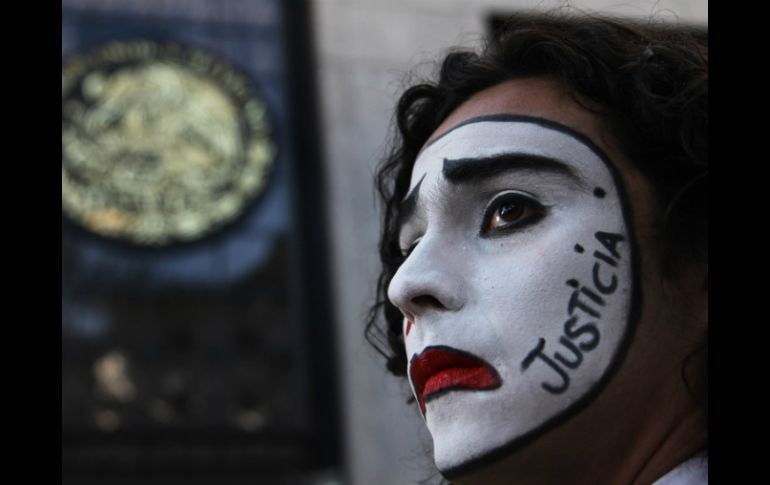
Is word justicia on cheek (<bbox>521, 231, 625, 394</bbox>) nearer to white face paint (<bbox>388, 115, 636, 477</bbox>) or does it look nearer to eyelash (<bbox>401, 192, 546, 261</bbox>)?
white face paint (<bbox>388, 115, 636, 477</bbox>)

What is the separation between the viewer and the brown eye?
2643 mm

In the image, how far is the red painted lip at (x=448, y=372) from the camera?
2.51m

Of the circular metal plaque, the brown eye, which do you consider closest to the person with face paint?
the brown eye

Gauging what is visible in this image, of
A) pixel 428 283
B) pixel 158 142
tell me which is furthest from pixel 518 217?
pixel 158 142

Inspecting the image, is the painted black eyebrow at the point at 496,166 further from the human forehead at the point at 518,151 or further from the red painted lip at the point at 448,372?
the red painted lip at the point at 448,372

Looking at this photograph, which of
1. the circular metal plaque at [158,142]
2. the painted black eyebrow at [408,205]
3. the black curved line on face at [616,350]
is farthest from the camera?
the circular metal plaque at [158,142]

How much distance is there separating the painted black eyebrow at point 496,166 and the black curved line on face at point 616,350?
0.25 ft

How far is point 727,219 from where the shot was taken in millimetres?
2314

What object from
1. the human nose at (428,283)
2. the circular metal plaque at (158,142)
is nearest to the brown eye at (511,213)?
the human nose at (428,283)

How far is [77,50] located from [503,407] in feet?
37.4

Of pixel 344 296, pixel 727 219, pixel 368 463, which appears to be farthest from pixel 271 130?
pixel 727 219

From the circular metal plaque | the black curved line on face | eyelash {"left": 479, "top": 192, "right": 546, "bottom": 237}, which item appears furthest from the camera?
the circular metal plaque

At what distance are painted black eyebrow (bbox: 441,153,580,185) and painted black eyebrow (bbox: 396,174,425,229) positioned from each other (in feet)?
0.34
